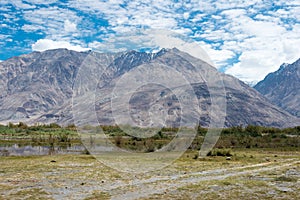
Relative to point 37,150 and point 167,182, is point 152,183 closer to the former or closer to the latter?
point 167,182

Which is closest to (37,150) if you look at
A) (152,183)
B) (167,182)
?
(152,183)

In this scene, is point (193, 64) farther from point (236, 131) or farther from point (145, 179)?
point (236, 131)

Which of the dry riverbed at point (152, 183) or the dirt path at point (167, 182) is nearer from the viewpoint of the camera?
the dry riverbed at point (152, 183)

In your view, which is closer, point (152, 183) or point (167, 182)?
point (152, 183)

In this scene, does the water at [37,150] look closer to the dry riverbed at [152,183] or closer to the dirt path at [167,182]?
the dry riverbed at [152,183]

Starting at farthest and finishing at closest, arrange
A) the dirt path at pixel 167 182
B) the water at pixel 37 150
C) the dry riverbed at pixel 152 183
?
the water at pixel 37 150
the dirt path at pixel 167 182
the dry riverbed at pixel 152 183

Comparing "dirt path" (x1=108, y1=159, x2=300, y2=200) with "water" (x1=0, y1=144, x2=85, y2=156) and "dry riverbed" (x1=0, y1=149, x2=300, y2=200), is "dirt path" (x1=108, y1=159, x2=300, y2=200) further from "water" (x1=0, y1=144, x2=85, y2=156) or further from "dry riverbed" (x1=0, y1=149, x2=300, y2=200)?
"water" (x1=0, y1=144, x2=85, y2=156)

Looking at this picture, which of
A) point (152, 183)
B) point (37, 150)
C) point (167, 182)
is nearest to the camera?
point (152, 183)

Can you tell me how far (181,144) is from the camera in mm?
56625

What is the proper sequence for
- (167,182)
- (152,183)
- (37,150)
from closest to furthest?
(152,183) < (167,182) < (37,150)

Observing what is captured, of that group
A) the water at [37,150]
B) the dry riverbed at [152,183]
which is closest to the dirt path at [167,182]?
the dry riverbed at [152,183]

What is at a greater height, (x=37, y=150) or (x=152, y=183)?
(x=37, y=150)

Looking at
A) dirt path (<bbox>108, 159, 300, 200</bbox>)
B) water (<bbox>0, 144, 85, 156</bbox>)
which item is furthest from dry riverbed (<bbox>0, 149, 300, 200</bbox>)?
water (<bbox>0, 144, 85, 156</bbox>)

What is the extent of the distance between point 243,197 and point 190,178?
865 cm
